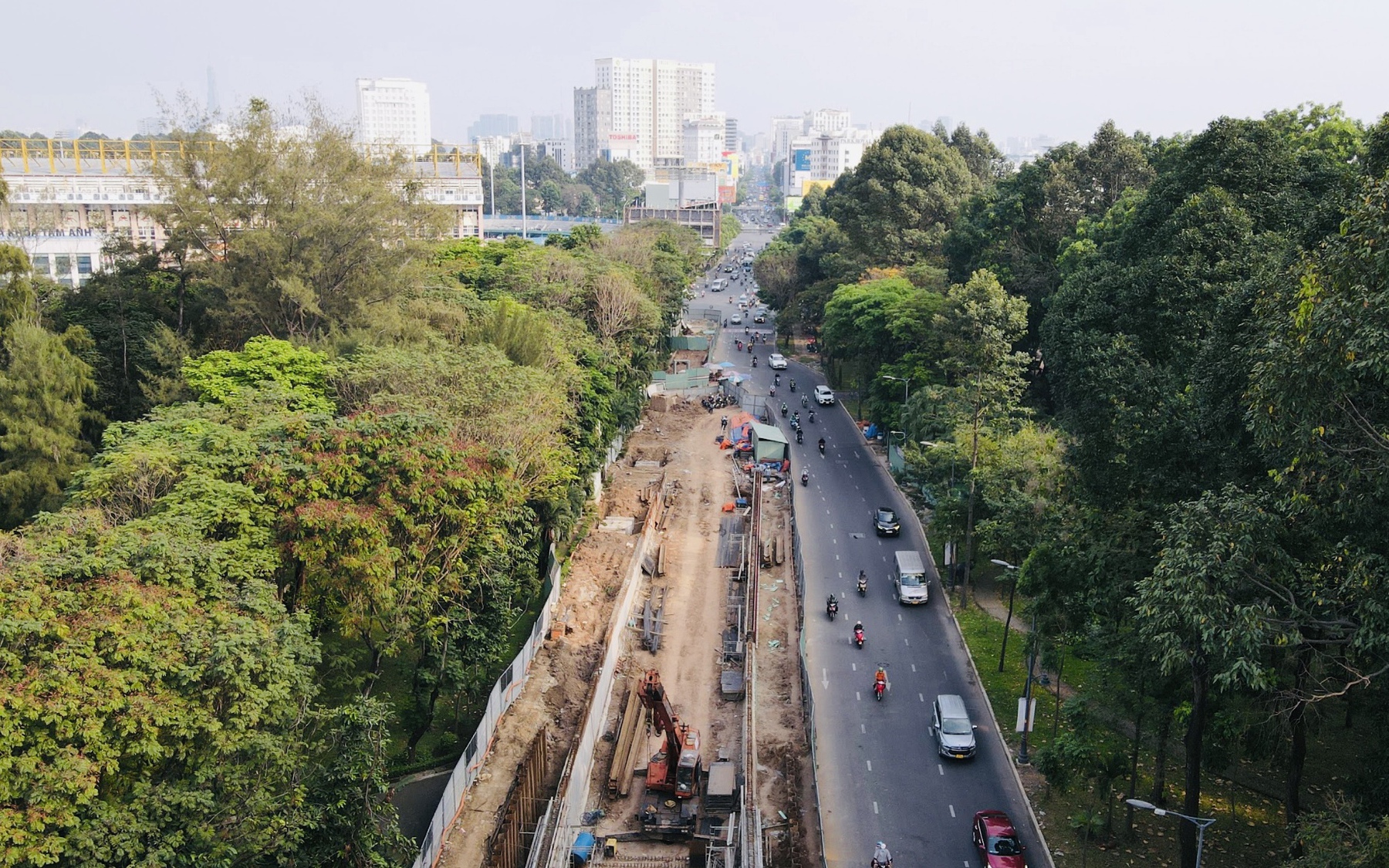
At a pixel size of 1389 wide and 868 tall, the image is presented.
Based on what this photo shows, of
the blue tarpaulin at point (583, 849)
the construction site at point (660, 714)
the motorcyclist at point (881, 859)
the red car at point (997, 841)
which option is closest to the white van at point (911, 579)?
the construction site at point (660, 714)

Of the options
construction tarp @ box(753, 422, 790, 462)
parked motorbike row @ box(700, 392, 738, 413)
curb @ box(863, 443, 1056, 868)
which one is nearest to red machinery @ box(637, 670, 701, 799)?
curb @ box(863, 443, 1056, 868)

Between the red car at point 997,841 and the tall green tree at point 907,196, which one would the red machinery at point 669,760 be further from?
the tall green tree at point 907,196

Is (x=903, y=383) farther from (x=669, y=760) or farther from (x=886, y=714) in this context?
(x=669, y=760)

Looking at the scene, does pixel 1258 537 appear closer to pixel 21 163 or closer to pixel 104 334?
pixel 104 334

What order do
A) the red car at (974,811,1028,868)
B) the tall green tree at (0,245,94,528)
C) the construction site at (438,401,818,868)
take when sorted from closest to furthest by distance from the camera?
the red car at (974,811,1028,868) < the construction site at (438,401,818,868) < the tall green tree at (0,245,94,528)

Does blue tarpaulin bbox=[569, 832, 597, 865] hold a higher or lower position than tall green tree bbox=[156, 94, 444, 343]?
lower

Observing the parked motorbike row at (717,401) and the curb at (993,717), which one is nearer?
the curb at (993,717)

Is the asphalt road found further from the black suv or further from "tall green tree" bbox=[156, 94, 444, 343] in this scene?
"tall green tree" bbox=[156, 94, 444, 343]

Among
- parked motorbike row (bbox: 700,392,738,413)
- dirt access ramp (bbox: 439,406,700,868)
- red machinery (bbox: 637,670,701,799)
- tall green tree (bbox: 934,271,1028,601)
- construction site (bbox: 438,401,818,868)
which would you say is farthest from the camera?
parked motorbike row (bbox: 700,392,738,413)
